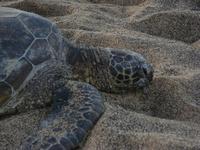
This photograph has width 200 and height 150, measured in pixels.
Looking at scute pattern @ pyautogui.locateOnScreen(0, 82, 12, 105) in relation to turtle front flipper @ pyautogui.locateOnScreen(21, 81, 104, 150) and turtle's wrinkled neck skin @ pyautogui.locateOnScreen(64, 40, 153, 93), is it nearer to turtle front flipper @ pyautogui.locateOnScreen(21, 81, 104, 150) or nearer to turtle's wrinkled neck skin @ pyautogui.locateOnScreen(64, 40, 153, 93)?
turtle front flipper @ pyautogui.locateOnScreen(21, 81, 104, 150)

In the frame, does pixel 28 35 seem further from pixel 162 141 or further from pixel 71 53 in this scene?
pixel 162 141

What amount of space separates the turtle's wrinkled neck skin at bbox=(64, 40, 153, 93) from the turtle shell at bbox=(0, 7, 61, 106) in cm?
15

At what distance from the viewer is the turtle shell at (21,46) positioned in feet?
7.42

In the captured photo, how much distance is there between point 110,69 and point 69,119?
0.55 meters

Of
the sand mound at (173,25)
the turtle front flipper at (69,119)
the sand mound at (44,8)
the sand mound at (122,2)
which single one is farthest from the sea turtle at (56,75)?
the sand mound at (122,2)

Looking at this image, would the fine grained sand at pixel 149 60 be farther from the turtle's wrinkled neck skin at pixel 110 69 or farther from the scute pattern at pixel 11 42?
the scute pattern at pixel 11 42

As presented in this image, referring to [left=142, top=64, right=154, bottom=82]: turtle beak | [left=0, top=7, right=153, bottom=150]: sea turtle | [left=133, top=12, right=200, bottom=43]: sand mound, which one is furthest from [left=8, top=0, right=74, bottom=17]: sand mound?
[left=142, top=64, right=154, bottom=82]: turtle beak

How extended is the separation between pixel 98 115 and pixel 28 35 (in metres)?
0.64

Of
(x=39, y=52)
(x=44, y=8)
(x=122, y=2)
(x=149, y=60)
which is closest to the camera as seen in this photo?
(x=39, y=52)

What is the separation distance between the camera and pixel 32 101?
7.62 feet

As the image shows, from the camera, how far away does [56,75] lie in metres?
2.41

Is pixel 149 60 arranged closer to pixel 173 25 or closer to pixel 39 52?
pixel 173 25


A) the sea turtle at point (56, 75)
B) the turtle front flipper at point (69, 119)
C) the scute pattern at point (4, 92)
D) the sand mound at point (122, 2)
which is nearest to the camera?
the turtle front flipper at point (69, 119)

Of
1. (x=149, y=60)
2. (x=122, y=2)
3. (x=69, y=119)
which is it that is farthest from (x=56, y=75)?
(x=122, y=2)
